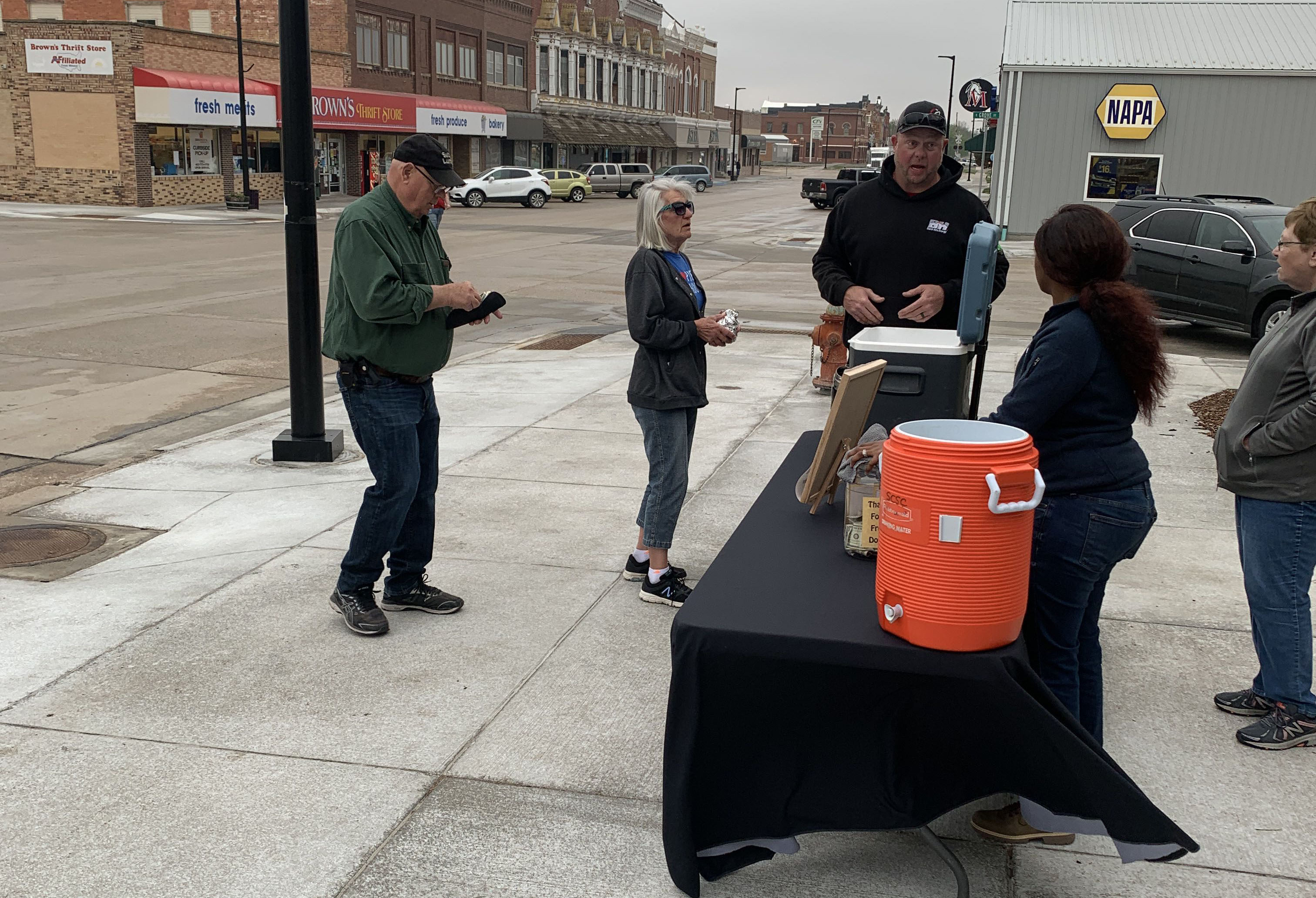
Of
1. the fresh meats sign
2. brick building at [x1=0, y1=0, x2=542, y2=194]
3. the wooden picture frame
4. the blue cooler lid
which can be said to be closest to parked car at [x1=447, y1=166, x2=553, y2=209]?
brick building at [x1=0, y1=0, x2=542, y2=194]

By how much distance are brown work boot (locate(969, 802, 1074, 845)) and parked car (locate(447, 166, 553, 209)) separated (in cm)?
4588

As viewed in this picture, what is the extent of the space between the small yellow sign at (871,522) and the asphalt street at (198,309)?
6479mm

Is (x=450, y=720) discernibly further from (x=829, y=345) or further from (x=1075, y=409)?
(x=829, y=345)

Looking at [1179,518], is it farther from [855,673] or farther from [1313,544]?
[855,673]

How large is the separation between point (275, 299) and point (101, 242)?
11.9m

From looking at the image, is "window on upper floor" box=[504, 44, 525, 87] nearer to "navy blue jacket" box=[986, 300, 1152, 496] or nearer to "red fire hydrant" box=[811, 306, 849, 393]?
"red fire hydrant" box=[811, 306, 849, 393]

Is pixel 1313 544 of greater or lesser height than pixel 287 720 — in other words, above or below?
above

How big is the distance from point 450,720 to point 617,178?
56621mm

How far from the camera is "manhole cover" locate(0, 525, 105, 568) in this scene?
6004 millimetres

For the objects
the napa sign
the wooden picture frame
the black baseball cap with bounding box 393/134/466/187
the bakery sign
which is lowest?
the wooden picture frame

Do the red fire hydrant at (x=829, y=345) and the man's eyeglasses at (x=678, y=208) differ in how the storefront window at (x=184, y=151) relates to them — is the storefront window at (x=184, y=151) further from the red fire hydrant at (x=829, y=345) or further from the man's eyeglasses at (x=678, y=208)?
the man's eyeglasses at (x=678, y=208)

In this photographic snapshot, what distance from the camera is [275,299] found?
17500 millimetres

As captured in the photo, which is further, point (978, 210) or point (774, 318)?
point (774, 318)

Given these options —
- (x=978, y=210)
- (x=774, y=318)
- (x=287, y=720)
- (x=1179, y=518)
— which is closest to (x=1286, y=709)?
(x=978, y=210)
